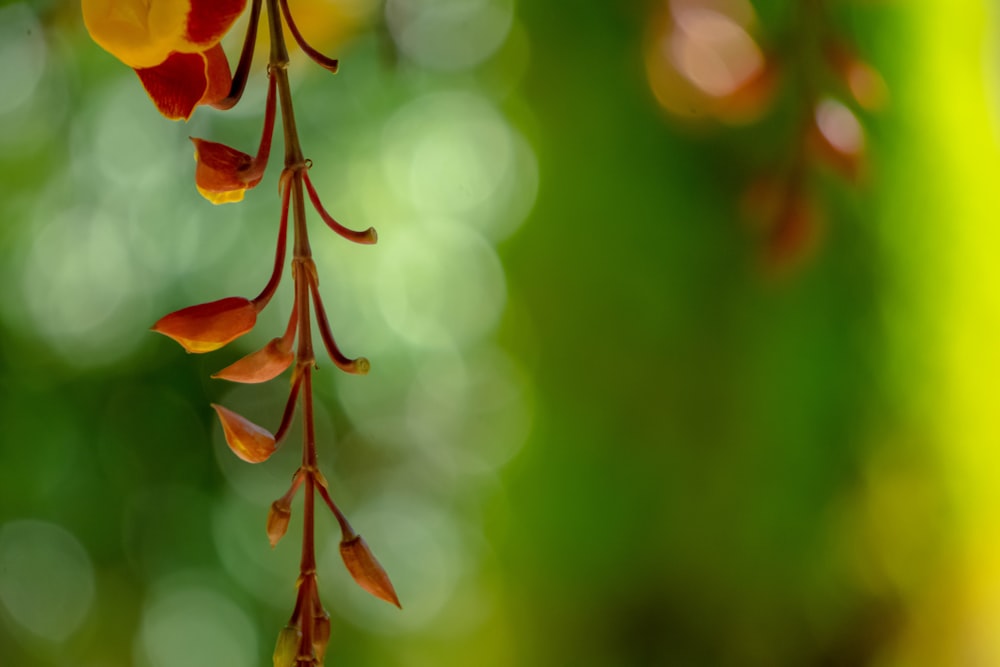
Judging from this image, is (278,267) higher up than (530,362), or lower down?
lower down

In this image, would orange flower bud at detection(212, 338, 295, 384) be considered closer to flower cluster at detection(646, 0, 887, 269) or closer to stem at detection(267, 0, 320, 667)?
stem at detection(267, 0, 320, 667)

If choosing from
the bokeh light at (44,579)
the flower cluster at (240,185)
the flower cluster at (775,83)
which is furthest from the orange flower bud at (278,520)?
the bokeh light at (44,579)

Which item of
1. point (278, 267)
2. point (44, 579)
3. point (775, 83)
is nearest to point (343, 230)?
point (278, 267)

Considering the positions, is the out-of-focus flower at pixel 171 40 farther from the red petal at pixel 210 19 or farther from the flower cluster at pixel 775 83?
the flower cluster at pixel 775 83

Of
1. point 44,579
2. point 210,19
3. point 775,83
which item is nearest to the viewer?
point 210,19

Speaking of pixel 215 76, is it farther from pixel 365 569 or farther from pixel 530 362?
pixel 530 362

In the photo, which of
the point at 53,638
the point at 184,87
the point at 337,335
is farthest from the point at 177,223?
the point at 184,87
